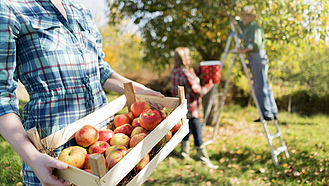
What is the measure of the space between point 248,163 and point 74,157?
360 centimetres

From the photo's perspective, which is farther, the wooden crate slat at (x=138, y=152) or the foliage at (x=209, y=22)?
the foliage at (x=209, y=22)

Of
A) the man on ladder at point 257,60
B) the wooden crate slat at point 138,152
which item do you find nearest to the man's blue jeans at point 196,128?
the man on ladder at point 257,60

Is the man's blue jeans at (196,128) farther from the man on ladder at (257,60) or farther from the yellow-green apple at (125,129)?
the yellow-green apple at (125,129)

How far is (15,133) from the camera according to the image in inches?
39.4

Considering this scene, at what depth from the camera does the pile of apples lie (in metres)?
1.09

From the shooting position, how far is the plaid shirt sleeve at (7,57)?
1036 mm

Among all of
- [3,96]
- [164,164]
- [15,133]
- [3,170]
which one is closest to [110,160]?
[15,133]

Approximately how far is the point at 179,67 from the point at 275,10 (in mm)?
1816

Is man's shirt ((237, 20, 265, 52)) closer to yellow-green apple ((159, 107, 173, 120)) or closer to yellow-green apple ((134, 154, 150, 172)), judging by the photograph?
yellow-green apple ((159, 107, 173, 120))

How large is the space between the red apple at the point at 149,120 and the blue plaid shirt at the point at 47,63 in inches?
12.1

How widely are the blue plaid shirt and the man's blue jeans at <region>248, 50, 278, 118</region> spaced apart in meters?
2.96

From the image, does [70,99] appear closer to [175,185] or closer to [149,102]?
[149,102]

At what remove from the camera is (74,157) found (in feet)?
3.54

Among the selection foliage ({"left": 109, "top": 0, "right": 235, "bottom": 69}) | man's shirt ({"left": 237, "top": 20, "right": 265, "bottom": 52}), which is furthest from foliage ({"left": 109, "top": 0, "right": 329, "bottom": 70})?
man's shirt ({"left": 237, "top": 20, "right": 265, "bottom": 52})
